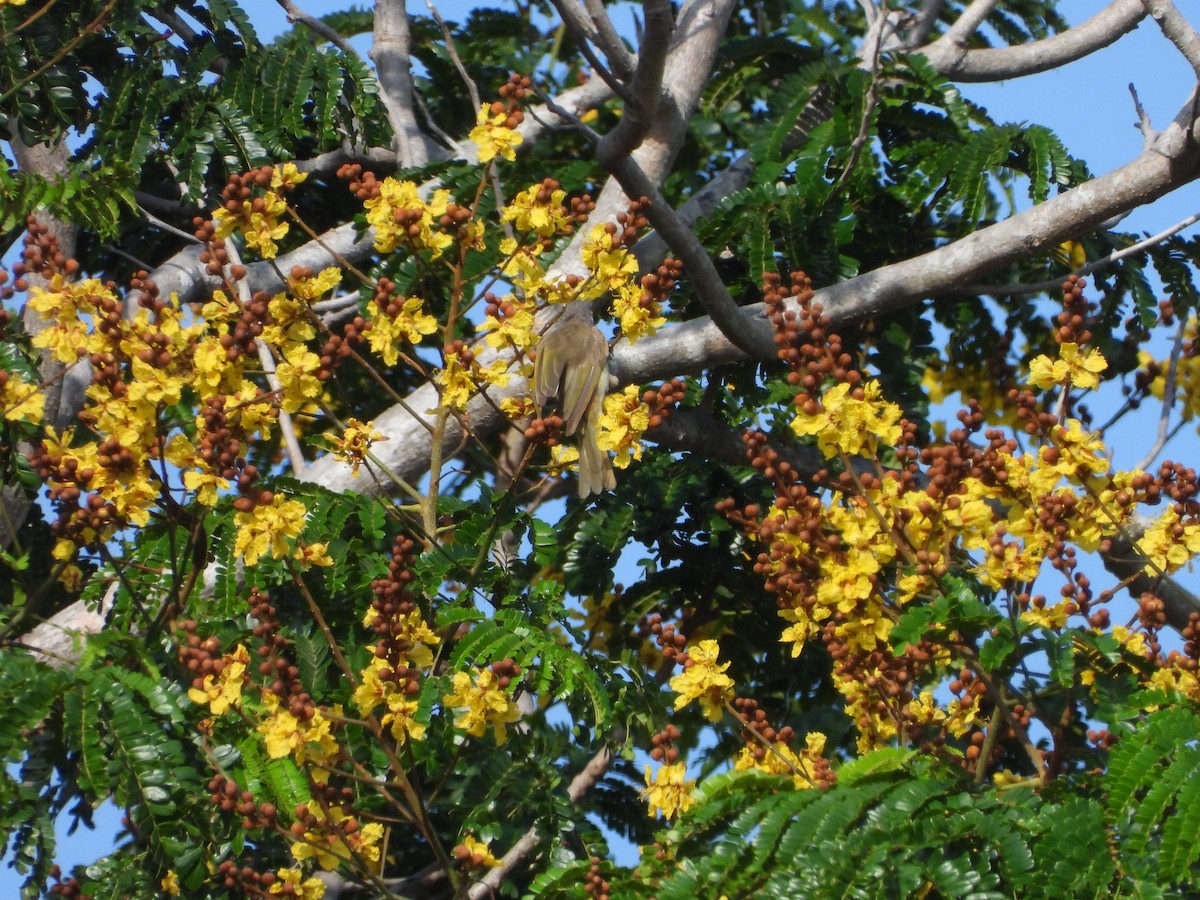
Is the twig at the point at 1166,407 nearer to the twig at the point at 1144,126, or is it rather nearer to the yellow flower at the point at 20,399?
the twig at the point at 1144,126

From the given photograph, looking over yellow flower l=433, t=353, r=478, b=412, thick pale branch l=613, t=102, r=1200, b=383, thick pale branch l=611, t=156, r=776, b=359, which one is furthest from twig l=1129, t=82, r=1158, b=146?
yellow flower l=433, t=353, r=478, b=412

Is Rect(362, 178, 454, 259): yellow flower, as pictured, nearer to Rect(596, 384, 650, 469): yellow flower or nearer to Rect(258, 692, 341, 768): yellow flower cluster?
Rect(596, 384, 650, 469): yellow flower

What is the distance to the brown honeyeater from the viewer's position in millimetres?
4238

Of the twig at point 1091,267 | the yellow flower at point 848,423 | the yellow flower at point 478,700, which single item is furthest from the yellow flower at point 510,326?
the twig at point 1091,267

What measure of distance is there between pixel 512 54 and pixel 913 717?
4097 millimetres

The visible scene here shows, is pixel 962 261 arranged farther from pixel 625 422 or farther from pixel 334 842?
pixel 334 842

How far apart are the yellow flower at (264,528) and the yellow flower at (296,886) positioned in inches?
24.1

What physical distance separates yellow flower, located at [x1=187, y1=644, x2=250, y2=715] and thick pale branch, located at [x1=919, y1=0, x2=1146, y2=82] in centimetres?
439

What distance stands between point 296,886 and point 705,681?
3.06 ft

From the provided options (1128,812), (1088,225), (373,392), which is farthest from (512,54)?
Answer: (1128,812)

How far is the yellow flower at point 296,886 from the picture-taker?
2854 millimetres

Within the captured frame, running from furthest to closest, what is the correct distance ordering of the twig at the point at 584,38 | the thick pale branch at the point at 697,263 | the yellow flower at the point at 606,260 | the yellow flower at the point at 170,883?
the thick pale branch at the point at 697,263 < the twig at the point at 584,38 < the yellow flower at the point at 606,260 < the yellow flower at the point at 170,883

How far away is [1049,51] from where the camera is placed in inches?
248

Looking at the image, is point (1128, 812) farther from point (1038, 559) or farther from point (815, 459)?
point (815, 459)
